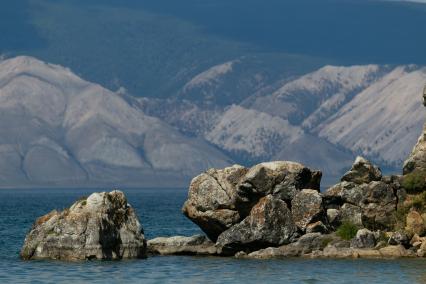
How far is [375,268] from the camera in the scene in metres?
72.9

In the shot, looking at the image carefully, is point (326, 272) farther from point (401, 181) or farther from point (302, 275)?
point (401, 181)

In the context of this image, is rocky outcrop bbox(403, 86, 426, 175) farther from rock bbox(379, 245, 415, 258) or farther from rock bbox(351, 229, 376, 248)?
rock bbox(379, 245, 415, 258)

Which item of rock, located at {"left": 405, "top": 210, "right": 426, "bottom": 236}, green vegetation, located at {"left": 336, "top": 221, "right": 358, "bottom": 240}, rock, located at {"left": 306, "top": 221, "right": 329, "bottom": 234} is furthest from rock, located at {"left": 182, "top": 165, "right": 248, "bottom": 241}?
rock, located at {"left": 405, "top": 210, "right": 426, "bottom": 236}

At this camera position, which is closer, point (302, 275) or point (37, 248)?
point (302, 275)

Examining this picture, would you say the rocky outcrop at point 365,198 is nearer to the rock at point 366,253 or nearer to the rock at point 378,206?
the rock at point 378,206

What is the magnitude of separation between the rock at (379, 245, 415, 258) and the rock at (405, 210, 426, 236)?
1926mm

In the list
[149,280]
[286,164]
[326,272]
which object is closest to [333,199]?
[286,164]

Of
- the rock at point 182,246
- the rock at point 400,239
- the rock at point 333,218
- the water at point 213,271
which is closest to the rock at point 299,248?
the water at point 213,271

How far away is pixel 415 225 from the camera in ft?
263

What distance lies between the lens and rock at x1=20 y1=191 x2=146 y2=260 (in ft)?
253

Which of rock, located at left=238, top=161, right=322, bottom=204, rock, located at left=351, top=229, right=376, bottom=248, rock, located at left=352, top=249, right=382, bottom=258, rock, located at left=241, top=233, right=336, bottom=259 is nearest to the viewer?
rock, located at left=352, top=249, right=382, bottom=258

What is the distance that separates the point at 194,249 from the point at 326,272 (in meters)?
16.7

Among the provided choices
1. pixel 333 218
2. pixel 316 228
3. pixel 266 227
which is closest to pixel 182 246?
pixel 266 227

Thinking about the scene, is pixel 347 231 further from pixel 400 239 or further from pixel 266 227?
pixel 266 227
